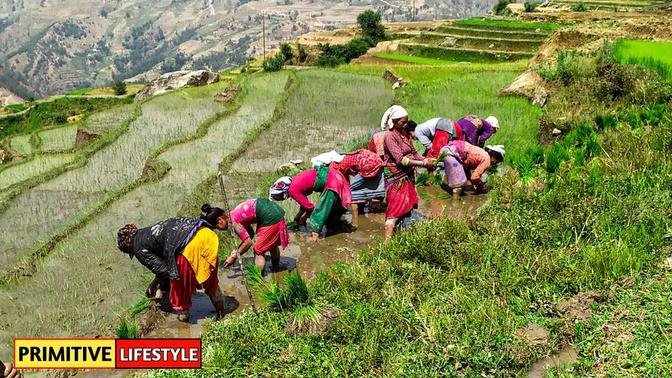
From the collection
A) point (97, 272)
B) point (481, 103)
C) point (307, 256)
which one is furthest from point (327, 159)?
point (481, 103)

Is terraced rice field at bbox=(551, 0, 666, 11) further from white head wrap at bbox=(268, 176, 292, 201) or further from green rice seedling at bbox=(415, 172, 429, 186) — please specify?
white head wrap at bbox=(268, 176, 292, 201)

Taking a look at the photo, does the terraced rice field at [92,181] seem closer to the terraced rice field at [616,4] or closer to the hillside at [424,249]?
the hillside at [424,249]

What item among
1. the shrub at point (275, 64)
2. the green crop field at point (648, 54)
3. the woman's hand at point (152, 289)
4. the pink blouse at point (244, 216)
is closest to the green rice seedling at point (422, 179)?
the pink blouse at point (244, 216)

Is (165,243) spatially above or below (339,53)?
below

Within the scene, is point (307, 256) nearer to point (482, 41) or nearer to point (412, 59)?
point (412, 59)

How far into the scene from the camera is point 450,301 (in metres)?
4.62

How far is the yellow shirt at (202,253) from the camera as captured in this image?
15.8 feet

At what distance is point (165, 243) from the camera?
4.82 m

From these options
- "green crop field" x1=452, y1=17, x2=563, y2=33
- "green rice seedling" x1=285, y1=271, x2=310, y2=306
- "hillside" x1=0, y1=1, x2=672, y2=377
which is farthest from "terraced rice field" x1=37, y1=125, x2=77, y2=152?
"green crop field" x1=452, y1=17, x2=563, y2=33

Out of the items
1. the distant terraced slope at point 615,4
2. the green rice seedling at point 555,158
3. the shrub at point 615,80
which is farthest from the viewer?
the distant terraced slope at point 615,4

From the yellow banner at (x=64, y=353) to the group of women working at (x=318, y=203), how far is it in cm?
74

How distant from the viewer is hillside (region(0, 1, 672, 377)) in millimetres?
4137

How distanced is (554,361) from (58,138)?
52.9 ft

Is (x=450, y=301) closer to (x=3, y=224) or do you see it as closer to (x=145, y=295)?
(x=145, y=295)
